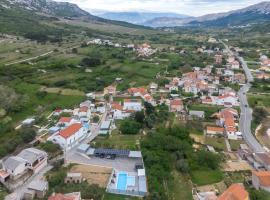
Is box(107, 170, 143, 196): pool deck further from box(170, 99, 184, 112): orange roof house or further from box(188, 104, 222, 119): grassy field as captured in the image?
box(188, 104, 222, 119): grassy field

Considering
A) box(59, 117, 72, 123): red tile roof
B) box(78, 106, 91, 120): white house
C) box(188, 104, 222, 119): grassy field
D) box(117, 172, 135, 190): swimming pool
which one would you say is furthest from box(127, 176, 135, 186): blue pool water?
box(188, 104, 222, 119): grassy field

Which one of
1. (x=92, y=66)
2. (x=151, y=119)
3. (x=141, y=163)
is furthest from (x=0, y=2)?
(x=141, y=163)

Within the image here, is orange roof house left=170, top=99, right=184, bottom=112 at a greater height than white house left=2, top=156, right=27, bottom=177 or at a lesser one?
greater

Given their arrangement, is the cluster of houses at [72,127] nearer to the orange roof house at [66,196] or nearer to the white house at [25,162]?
the white house at [25,162]

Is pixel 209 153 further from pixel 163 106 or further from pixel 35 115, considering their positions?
pixel 35 115

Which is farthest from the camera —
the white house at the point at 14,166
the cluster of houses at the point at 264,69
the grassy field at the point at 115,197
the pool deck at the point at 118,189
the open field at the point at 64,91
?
the cluster of houses at the point at 264,69

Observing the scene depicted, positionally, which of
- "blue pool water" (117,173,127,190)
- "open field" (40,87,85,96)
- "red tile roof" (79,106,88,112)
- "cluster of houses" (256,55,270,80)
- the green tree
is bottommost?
"open field" (40,87,85,96)

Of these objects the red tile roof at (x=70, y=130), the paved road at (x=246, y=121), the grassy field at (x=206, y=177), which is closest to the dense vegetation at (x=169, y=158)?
the grassy field at (x=206, y=177)

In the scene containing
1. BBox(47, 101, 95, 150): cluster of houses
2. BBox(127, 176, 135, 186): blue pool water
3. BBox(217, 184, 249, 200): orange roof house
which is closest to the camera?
BBox(217, 184, 249, 200): orange roof house
